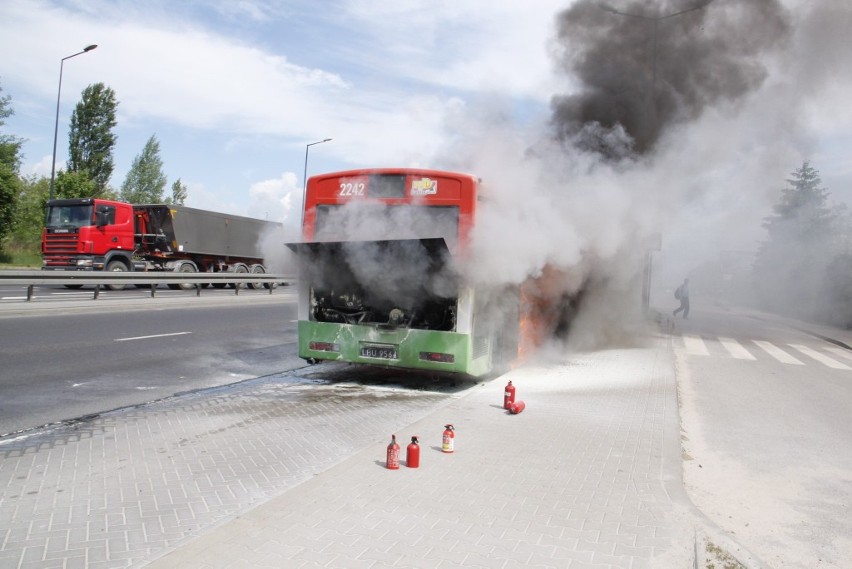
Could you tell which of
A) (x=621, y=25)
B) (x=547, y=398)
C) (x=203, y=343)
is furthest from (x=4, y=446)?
(x=621, y=25)

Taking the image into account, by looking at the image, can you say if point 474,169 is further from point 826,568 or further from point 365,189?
point 826,568

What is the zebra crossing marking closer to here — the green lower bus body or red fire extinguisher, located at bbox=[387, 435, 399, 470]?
the green lower bus body

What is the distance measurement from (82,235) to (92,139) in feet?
111

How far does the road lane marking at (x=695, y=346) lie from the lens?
13.2 m

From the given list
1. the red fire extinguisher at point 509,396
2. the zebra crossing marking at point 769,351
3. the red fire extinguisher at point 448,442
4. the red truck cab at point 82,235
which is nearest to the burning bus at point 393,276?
the red fire extinguisher at point 509,396

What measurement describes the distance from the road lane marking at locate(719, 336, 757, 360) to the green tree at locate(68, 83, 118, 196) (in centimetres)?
4697

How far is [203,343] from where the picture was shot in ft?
36.1

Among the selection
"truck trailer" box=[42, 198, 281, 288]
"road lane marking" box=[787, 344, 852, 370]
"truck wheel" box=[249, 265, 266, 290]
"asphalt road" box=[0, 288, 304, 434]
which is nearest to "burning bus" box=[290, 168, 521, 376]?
"asphalt road" box=[0, 288, 304, 434]

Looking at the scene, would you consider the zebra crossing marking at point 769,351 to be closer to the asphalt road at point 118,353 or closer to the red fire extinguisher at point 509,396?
the red fire extinguisher at point 509,396

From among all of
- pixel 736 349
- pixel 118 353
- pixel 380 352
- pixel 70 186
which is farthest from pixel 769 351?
pixel 70 186

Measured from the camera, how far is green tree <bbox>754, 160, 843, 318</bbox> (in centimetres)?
2667

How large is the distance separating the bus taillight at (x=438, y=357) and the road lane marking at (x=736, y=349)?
8198mm

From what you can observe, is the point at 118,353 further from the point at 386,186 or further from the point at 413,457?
the point at 413,457

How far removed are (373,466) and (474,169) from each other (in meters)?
5.26
